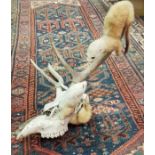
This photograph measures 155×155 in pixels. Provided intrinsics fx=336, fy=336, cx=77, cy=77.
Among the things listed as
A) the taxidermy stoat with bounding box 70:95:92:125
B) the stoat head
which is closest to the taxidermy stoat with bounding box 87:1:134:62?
the stoat head

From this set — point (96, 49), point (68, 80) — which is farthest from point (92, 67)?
point (68, 80)

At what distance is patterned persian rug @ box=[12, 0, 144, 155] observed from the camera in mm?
949

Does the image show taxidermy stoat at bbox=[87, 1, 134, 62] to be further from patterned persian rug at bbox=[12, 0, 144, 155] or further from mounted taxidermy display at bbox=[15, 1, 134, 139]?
patterned persian rug at bbox=[12, 0, 144, 155]

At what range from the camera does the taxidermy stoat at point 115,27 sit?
76 cm

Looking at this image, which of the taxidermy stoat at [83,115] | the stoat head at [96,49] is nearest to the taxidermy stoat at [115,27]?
the stoat head at [96,49]

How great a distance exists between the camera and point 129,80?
4.51ft

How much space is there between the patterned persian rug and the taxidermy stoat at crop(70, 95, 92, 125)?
2 cm

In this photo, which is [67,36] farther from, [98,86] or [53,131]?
[53,131]

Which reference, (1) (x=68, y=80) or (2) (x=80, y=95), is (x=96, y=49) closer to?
(2) (x=80, y=95)

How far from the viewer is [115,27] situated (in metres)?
0.80

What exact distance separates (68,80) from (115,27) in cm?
59

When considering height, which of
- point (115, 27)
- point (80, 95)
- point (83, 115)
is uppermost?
point (115, 27)
